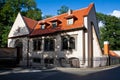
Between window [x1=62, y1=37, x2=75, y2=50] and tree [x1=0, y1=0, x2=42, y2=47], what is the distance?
55.5 feet

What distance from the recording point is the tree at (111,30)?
61.8 m

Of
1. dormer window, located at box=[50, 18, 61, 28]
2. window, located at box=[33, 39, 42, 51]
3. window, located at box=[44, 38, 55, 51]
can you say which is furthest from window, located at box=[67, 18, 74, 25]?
window, located at box=[33, 39, 42, 51]

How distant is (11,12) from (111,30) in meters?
30.1

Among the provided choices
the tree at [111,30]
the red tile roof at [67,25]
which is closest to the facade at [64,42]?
the red tile roof at [67,25]

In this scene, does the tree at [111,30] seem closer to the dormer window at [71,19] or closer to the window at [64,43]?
the dormer window at [71,19]

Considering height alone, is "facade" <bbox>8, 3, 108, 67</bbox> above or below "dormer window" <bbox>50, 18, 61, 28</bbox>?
below

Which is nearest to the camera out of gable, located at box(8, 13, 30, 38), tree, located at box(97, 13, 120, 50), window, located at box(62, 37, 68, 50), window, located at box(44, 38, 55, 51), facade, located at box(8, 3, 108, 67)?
facade, located at box(8, 3, 108, 67)

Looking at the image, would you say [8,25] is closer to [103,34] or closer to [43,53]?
[43,53]

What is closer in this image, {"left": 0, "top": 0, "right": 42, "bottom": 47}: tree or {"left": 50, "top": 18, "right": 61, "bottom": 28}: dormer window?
{"left": 50, "top": 18, "right": 61, "bottom": 28}: dormer window

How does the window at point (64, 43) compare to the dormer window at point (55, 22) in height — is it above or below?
below

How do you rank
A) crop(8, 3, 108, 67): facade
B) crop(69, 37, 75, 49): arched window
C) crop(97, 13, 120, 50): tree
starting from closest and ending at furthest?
crop(8, 3, 108, 67): facade → crop(69, 37, 75, 49): arched window → crop(97, 13, 120, 50): tree

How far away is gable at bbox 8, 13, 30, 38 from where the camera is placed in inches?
1567

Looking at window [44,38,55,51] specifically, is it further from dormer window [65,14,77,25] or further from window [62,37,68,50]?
dormer window [65,14,77,25]

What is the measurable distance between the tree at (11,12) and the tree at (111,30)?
2264 centimetres
